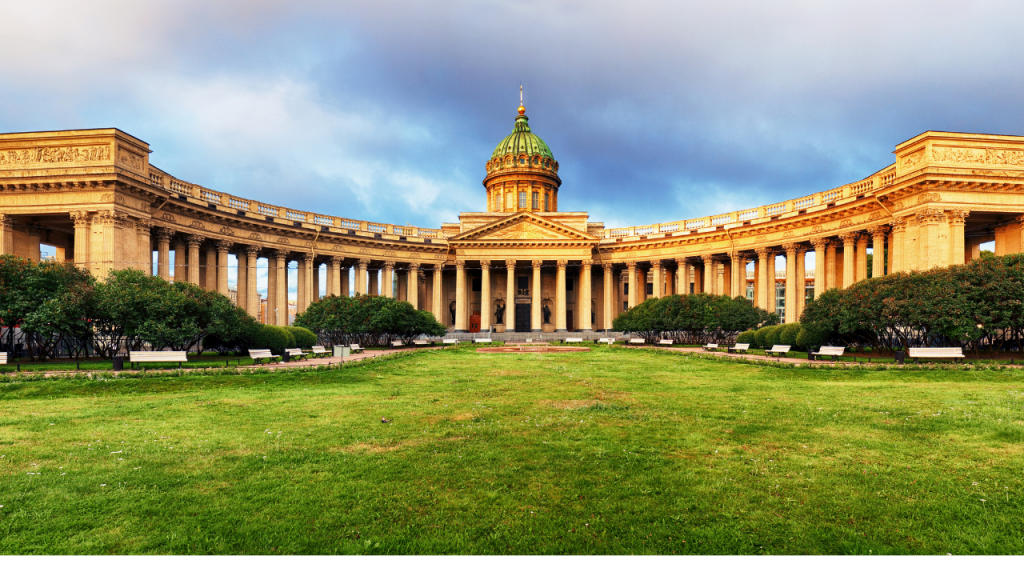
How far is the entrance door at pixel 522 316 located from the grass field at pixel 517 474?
51.5 metres

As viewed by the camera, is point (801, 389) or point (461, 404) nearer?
point (461, 404)

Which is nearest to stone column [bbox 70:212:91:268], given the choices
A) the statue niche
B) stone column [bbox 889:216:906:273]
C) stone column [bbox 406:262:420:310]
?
stone column [bbox 406:262:420:310]

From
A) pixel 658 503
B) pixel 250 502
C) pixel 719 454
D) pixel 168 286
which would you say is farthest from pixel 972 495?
pixel 168 286

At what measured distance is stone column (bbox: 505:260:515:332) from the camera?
2303 inches

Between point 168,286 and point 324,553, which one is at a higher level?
point 168,286

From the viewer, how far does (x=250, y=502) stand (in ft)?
18.6

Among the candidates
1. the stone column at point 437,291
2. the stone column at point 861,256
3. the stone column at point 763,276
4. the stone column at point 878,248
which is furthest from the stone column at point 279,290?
the stone column at point 861,256

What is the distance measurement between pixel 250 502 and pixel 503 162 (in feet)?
226

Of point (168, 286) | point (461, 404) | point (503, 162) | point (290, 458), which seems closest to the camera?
point (290, 458)

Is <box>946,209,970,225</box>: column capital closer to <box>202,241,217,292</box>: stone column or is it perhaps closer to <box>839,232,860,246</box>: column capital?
<box>839,232,860,246</box>: column capital

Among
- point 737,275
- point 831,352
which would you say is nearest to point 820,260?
point 737,275

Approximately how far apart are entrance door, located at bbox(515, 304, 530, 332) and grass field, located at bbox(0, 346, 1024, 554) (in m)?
51.5

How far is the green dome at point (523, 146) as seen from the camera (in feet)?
235

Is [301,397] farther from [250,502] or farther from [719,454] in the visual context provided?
[719,454]
